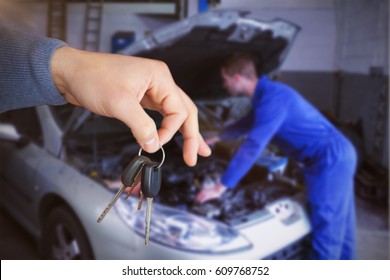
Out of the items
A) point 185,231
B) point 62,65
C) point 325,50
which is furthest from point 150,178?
point 325,50

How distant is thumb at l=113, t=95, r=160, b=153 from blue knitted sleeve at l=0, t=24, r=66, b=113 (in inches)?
3.9

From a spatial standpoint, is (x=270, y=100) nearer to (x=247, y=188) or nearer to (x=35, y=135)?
(x=247, y=188)

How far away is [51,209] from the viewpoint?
1.23m

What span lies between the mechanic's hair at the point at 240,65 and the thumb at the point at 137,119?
986 mm

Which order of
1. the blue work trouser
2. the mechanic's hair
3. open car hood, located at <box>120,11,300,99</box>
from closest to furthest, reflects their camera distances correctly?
open car hood, located at <box>120,11,300,99</box>
the blue work trouser
the mechanic's hair

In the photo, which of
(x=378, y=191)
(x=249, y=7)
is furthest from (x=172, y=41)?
(x=378, y=191)

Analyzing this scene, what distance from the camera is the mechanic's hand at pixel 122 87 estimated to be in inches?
17.0

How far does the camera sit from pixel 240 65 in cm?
143

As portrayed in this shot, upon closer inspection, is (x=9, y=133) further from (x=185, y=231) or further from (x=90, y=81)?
(x=90, y=81)

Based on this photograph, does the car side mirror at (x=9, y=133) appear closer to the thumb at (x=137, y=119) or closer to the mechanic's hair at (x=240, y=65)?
the mechanic's hair at (x=240, y=65)

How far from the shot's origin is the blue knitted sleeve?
1.43 ft

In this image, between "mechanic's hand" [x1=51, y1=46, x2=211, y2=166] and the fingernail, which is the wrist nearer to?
"mechanic's hand" [x1=51, y1=46, x2=211, y2=166]

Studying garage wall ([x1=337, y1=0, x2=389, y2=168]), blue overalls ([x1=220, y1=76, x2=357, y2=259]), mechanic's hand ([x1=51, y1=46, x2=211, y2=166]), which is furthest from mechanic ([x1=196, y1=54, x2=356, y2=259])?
mechanic's hand ([x1=51, y1=46, x2=211, y2=166])

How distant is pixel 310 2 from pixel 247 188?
797 mm
